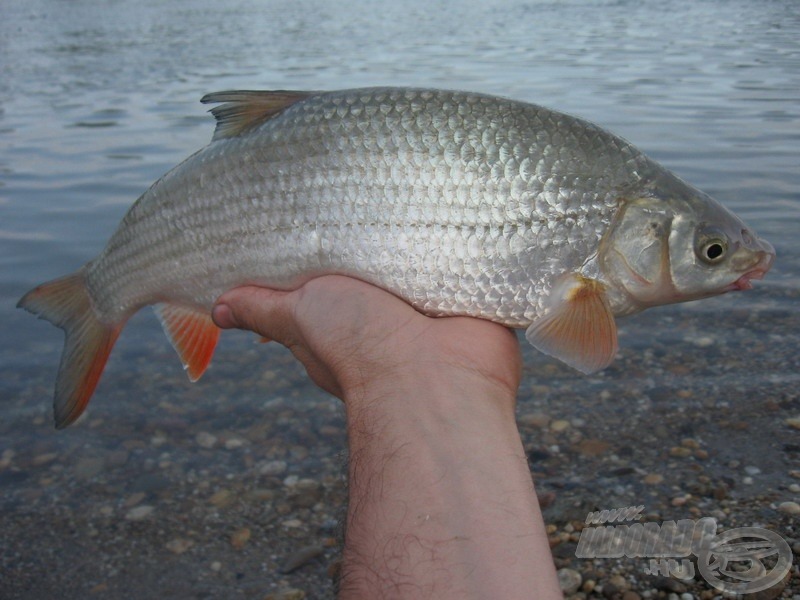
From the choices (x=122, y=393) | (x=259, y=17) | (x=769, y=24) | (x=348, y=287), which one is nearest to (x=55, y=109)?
(x=122, y=393)

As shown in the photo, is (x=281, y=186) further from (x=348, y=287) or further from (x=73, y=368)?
(x=73, y=368)

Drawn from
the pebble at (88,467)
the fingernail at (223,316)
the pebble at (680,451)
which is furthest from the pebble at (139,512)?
the pebble at (680,451)

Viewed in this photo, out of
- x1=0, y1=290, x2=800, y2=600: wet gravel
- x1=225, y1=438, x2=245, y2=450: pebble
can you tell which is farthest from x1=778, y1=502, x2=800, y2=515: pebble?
x1=225, y1=438, x2=245, y2=450: pebble

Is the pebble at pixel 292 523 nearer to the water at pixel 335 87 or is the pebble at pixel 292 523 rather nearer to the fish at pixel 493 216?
the water at pixel 335 87

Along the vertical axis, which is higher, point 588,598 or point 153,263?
point 153,263

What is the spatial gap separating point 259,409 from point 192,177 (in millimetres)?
2303

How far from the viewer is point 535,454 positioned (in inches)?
165

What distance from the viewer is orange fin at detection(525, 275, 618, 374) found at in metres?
2.57

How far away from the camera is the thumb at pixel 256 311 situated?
293cm

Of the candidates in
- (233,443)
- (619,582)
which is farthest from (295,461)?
(619,582)

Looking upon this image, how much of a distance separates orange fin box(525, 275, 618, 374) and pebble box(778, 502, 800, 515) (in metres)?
1.40

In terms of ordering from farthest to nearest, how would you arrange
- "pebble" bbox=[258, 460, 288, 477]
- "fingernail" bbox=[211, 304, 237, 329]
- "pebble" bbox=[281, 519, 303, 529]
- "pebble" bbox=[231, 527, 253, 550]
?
"pebble" bbox=[258, 460, 288, 477], "pebble" bbox=[281, 519, 303, 529], "pebble" bbox=[231, 527, 253, 550], "fingernail" bbox=[211, 304, 237, 329]

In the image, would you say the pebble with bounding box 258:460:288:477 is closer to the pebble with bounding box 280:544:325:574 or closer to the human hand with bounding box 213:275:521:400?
the pebble with bounding box 280:544:325:574

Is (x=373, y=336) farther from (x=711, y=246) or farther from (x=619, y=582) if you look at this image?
(x=619, y=582)
